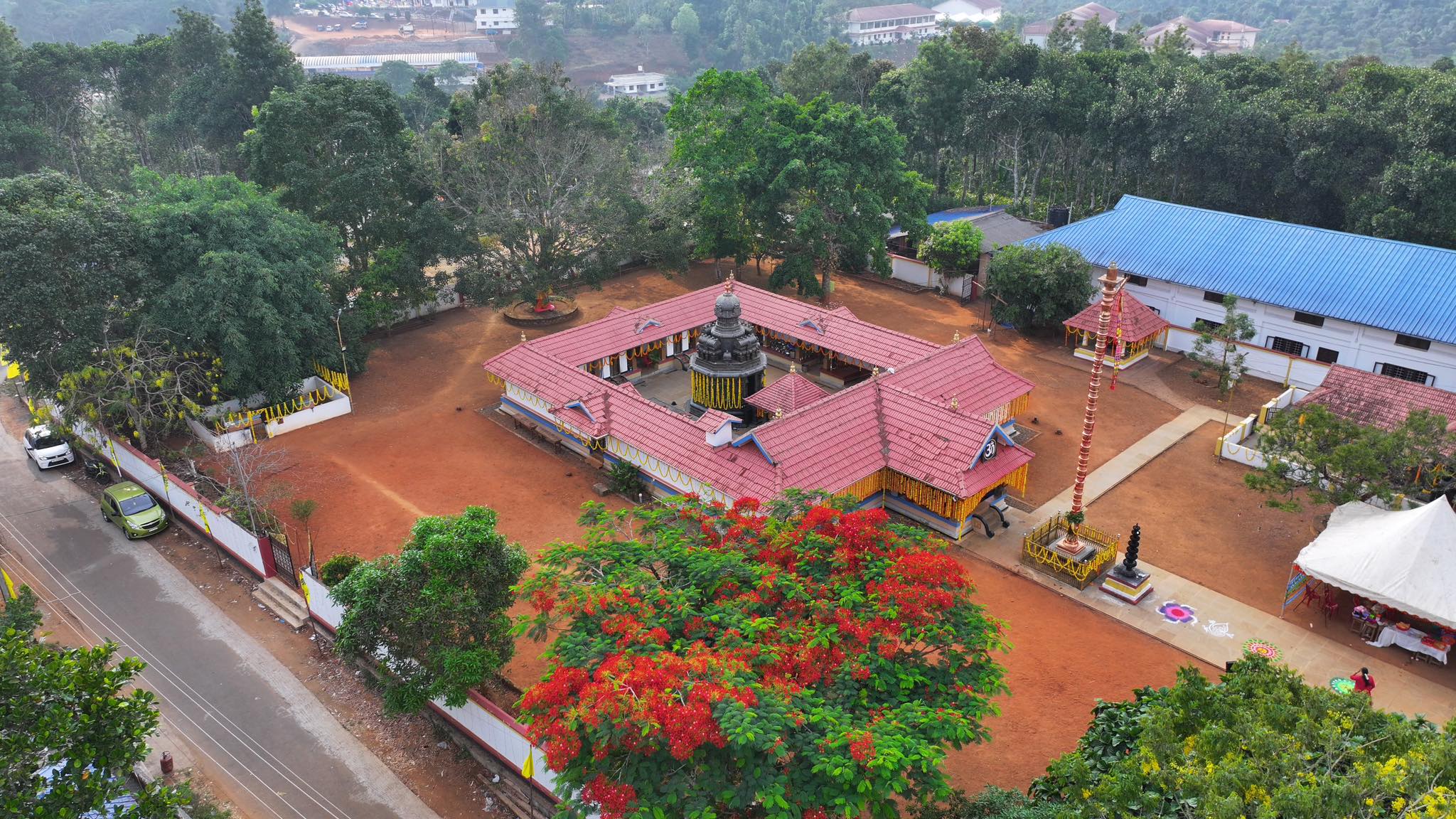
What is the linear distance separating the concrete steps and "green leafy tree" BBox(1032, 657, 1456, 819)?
17817 millimetres

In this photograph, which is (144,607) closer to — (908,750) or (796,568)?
(796,568)

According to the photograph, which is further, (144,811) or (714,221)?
(714,221)

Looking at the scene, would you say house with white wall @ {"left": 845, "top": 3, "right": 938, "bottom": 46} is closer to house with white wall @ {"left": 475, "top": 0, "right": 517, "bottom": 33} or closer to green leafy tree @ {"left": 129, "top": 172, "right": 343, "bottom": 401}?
house with white wall @ {"left": 475, "top": 0, "right": 517, "bottom": 33}

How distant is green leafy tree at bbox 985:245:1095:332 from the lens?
Answer: 127 ft

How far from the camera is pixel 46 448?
30469 mm

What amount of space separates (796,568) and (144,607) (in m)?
17.3

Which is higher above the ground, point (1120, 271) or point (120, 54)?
point (120, 54)

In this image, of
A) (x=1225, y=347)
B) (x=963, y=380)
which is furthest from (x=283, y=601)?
(x=1225, y=347)

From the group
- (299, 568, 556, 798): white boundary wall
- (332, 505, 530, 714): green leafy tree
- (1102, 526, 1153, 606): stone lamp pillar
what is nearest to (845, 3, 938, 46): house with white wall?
(1102, 526, 1153, 606): stone lamp pillar

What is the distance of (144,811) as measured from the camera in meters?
13.6

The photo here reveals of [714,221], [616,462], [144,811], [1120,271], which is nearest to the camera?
[144,811]

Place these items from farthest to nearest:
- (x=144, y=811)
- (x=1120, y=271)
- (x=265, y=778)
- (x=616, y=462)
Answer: (x=1120, y=271)
(x=616, y=462)
(x=265, y=778)
(x=144, y=811)

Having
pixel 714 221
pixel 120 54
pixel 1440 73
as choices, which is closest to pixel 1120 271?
pixel 714 221

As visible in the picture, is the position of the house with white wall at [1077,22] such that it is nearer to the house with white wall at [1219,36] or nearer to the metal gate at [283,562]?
the house with white wall at [1219,36]
